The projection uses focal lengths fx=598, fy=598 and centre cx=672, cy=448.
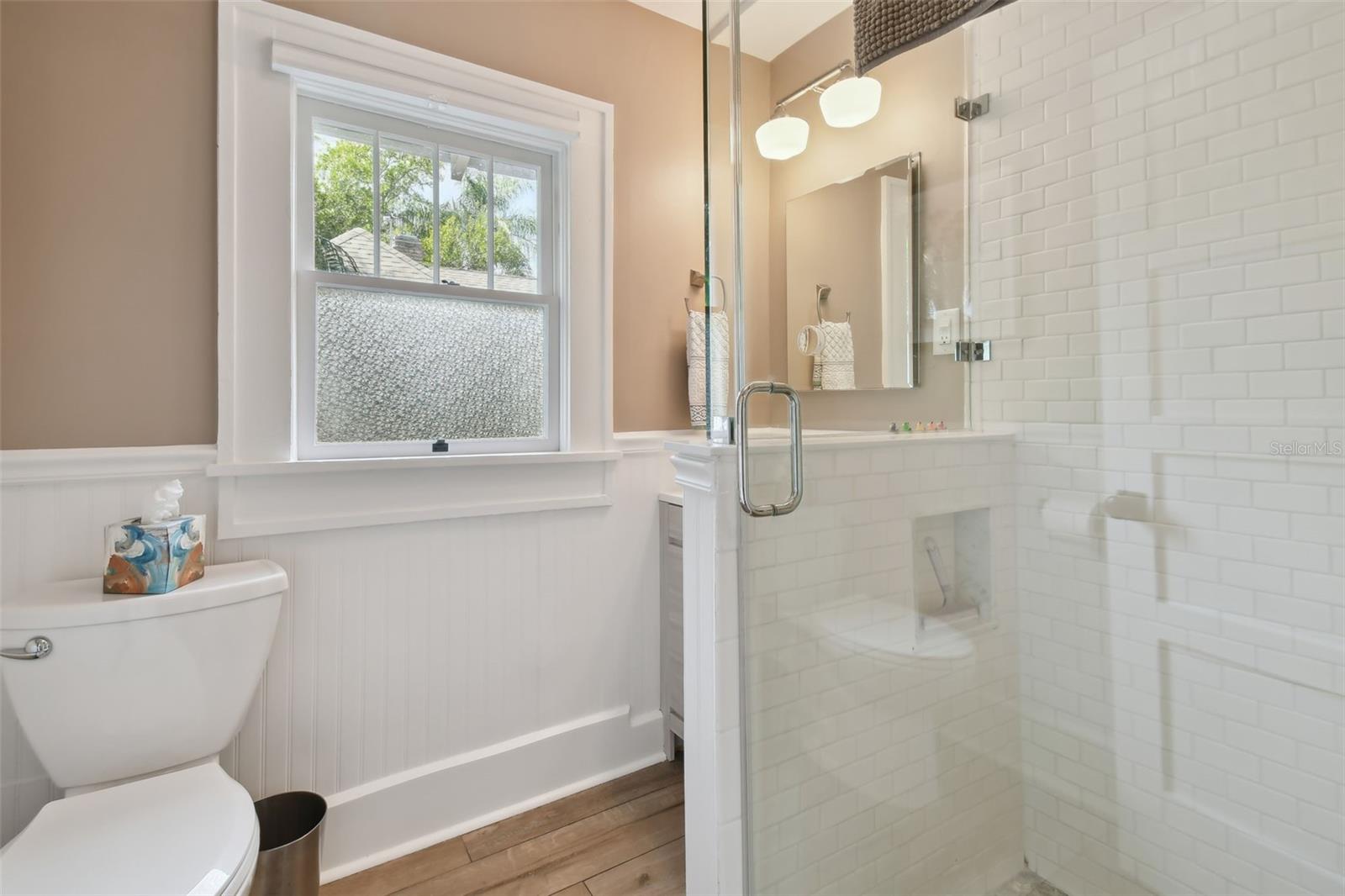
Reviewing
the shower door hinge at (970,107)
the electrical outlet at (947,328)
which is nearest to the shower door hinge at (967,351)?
the electrical outlet at (947,328)

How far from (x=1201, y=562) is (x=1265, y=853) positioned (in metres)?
0.47

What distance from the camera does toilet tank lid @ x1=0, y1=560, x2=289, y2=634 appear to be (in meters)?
1.12

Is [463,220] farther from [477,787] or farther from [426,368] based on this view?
[477,787]

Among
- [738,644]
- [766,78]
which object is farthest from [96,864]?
[766,78]

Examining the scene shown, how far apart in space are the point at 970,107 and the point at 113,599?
6.57 feet

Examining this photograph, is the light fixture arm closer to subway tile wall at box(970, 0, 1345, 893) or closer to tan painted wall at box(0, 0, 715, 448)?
tan painted wall at box(0, 0, 715, 448)

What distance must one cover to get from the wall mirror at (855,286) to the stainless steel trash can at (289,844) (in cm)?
147

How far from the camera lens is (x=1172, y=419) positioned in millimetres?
998

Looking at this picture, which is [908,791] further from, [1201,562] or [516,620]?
[516,620]

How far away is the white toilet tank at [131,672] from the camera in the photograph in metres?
1.13

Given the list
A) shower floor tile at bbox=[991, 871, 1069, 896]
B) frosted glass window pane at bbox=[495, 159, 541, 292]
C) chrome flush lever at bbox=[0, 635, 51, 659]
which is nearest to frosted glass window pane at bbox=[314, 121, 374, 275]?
frosted glass window pane at bbox=[495, 159, 541, 292]

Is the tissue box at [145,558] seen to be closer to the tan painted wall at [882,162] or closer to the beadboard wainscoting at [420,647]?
the beadboard wainscoting at [420,647]
